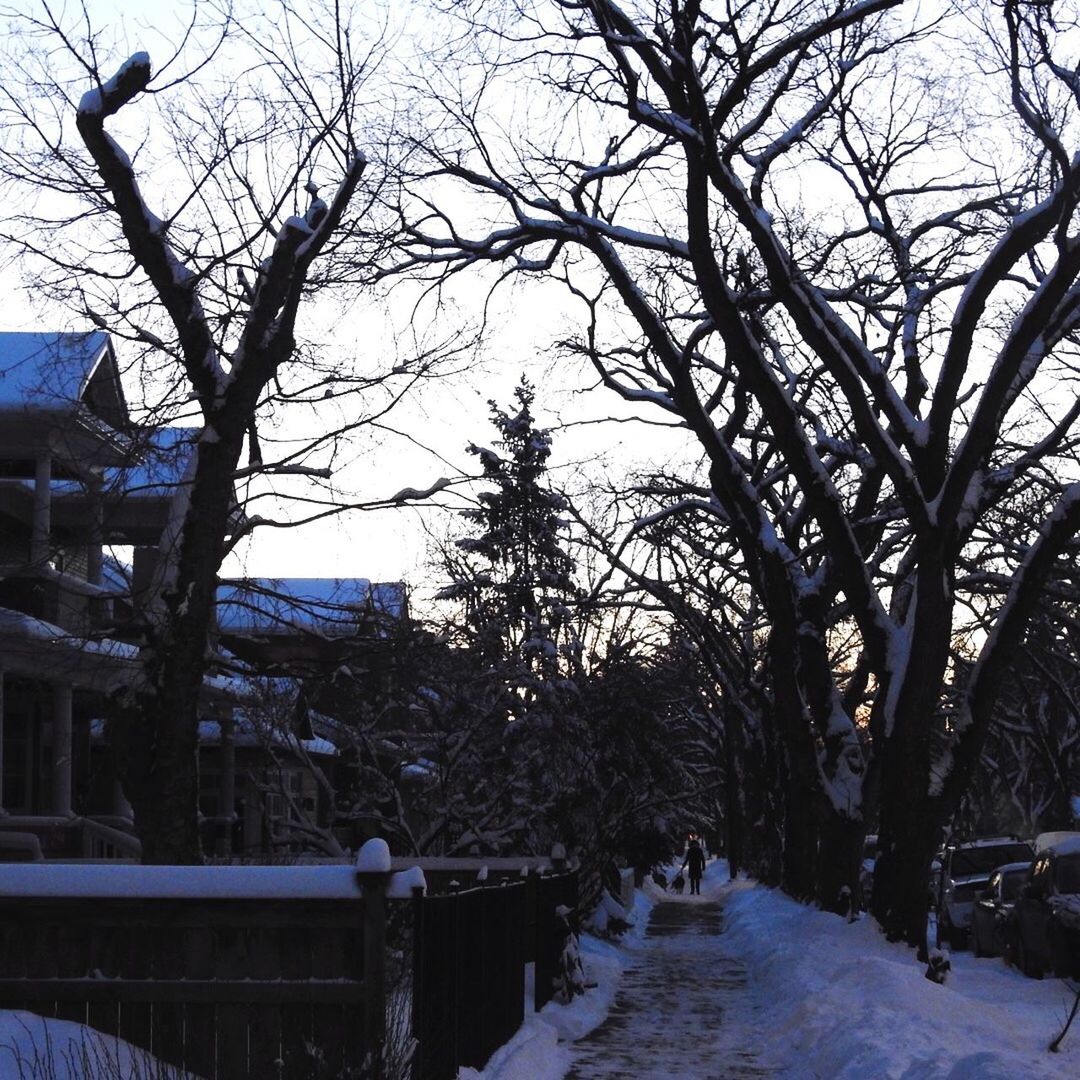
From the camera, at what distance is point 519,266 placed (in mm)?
20719

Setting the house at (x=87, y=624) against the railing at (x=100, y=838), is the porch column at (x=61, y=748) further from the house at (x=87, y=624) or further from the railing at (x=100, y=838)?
the railing at (x=100, y=838)

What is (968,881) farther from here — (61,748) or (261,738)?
(61,748)

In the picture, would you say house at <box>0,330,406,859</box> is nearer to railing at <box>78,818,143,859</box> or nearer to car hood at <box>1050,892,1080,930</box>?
railing at <box>78,818,143,859</box>

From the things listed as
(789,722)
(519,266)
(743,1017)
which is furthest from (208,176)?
(789,722)

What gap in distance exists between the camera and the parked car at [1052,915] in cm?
1942

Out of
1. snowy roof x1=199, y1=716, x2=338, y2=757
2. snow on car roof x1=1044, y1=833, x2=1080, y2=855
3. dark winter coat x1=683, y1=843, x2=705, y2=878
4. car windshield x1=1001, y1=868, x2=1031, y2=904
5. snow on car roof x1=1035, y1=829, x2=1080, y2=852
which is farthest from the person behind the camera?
dark winter coat x1=683, y1=843, x2=705, y2=878

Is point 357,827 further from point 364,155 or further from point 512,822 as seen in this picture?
point 364,155

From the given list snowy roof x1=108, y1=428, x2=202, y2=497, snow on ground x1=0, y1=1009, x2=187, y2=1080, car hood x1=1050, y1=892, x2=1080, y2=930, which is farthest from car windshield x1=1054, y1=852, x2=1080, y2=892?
snow on ground x1=0, y1=1009, x2=187, y2=1080

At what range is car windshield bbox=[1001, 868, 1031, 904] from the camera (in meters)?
24.4

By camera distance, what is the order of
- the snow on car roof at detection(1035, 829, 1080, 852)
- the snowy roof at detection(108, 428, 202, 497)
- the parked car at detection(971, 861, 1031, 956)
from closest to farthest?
the snowy roof at detection(108, 428, 202, 497), the snow on car roof at detection(1035, 829, 1080, 852), the parked car at detection(971, 861, 1031, 956)

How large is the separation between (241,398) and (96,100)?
7.88ft

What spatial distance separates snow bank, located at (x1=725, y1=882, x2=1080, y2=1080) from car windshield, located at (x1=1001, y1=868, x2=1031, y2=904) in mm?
1444

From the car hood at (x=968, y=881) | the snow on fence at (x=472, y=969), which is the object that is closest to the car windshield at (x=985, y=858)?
the car hood at (x=968, y=881)

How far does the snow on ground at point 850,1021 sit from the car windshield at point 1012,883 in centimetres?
147
